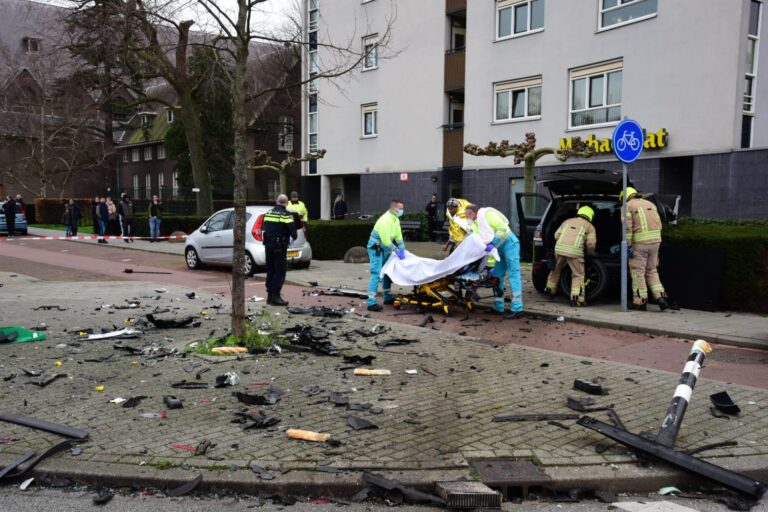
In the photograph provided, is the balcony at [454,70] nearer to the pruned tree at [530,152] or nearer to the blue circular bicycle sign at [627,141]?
the pruned tree at [530,152]

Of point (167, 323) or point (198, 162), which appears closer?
point (167, 323)

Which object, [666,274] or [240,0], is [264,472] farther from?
[666,274]

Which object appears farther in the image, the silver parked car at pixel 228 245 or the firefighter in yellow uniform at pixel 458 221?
the silver parked car at pixel 228 245

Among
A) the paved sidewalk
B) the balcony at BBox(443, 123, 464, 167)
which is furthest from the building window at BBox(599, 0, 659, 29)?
the paved sidewalk

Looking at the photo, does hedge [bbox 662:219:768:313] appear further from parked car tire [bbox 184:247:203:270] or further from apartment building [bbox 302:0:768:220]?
parked car tire [bbox 184:247:203:270]

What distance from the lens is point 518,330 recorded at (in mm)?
8883

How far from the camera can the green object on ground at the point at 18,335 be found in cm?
749

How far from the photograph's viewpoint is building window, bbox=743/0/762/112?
59.6 feet

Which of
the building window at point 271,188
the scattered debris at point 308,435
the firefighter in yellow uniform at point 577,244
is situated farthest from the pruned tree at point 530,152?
the building window at point 271,188

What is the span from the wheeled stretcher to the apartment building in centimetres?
445

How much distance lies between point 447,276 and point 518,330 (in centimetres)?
151

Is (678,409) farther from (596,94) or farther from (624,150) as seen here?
(596,94)

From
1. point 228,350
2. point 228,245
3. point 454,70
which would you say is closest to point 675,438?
point 228,350

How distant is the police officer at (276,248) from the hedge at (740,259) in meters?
6.01
